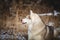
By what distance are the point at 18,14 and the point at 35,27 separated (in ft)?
0.84

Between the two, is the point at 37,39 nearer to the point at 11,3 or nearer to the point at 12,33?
A: the point at 12,33

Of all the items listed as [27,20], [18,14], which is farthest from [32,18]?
[18,14]

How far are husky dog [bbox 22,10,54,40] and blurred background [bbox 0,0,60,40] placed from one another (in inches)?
1.7

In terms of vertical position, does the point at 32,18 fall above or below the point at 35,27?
above

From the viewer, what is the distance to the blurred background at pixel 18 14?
57.4 inches

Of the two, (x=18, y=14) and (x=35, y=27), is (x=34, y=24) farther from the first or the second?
(x=18, y=14)

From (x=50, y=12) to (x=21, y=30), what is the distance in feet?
1.35

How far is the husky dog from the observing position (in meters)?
1.45

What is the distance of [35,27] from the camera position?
58.0 inches

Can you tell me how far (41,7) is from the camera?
148 cm

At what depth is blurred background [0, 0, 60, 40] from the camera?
1.46m

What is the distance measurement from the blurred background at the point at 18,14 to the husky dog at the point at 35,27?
1.7 inches

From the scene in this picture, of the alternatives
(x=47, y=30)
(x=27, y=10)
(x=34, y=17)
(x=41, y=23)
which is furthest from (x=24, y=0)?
(x=47, y=30)

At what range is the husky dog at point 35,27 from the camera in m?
1.45
